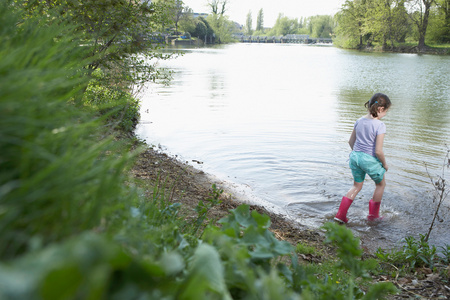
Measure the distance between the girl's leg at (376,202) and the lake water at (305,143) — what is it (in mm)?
181

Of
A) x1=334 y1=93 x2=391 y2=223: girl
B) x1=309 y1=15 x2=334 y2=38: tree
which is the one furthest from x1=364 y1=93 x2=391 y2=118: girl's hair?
x1=309 y1=15 x2=334 y2=38: tree

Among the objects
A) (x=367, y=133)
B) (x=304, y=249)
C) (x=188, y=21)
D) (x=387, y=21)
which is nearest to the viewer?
(x=304, y=249)

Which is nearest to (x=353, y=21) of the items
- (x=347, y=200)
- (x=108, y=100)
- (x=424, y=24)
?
(x=424, y=24)

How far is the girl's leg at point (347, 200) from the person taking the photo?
251 inches

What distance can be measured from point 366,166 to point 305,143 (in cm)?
510

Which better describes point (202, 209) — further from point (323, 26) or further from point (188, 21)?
point (323, 26)

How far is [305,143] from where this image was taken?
11211mm

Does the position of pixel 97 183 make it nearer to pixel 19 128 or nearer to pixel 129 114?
pixel 19 128

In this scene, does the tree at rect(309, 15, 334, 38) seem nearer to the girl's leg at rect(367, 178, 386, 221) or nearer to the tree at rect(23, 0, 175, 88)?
the tree at rect(23, 0, 175, 88)

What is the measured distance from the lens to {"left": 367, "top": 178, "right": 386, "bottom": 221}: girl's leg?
20.9 feet

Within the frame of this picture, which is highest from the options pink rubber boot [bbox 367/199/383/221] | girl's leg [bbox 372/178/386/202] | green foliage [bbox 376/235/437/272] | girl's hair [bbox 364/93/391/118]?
girl's hair [bbox 364/93/391/118]

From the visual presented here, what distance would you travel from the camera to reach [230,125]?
13133 mm

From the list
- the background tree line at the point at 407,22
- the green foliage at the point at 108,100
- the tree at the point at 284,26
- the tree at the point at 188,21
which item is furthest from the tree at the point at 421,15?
the tree at the point at 284,26

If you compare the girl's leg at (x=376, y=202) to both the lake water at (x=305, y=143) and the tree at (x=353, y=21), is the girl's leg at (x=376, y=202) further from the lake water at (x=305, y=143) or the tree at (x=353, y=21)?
the tree at (x=353, y=21)
